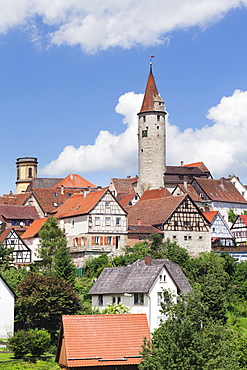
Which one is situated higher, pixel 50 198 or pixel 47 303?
pixel 50 198

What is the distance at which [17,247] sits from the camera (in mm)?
77000

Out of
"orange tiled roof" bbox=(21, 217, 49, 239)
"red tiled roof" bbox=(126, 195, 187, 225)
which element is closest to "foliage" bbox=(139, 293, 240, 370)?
"red tiled roof" bbox=(126, 195, 187, 225)

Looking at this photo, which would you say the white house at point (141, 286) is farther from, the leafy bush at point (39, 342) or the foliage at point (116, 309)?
the leafy bush at point (39, 342)

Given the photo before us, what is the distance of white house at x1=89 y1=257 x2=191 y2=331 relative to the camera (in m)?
56.6

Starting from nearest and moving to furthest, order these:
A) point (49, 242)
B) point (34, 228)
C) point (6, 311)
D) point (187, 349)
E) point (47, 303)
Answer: point (187, 349) → point (47, 303) → point (6, 311) → point (49, 242) → point (34, 228)

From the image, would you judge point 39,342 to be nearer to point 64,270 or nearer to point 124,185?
point 64,270

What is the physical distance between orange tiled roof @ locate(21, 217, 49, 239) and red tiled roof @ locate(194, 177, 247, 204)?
25.4 metres

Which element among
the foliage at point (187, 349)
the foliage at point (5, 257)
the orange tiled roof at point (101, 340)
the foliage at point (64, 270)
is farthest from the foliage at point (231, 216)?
the foliage at point (187, 349)

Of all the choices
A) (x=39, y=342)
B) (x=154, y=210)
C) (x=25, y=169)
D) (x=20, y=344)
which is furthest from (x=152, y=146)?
(x=20, y=344)

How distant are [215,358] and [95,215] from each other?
1541 inches

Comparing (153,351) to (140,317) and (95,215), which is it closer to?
(140,317)

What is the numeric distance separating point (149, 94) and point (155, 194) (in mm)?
15421

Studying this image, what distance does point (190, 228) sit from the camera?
7969cm

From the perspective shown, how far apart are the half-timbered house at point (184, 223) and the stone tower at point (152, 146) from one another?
65.5 ft
